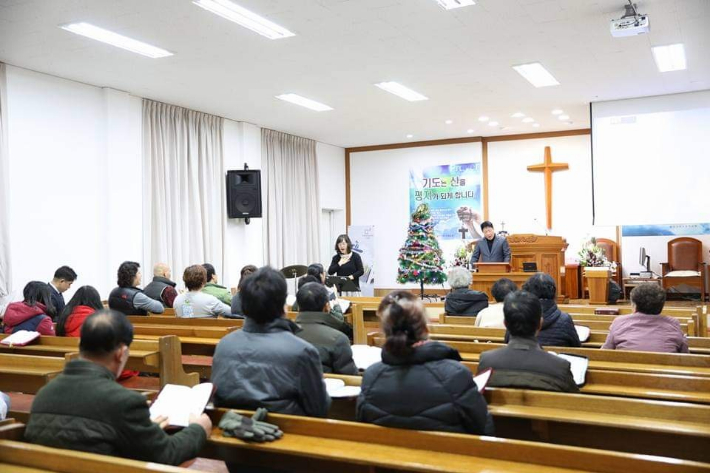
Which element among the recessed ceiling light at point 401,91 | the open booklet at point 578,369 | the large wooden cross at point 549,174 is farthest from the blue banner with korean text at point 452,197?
the open booklet at point 578,369

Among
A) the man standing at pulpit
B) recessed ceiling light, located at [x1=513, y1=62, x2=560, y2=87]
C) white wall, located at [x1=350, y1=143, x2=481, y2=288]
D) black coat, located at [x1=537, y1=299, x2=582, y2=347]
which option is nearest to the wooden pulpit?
the man standing at pulpit

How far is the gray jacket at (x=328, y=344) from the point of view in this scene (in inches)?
126

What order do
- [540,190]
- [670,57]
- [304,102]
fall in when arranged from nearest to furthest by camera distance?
[670,57] < [304,102] < [540,190]

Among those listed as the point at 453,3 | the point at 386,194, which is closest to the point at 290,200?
the point at 386,194

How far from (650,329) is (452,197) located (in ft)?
32.6

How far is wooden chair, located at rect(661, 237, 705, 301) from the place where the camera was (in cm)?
1098

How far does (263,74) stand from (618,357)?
247 inches

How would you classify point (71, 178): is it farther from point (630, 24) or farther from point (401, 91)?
point (630, 24)

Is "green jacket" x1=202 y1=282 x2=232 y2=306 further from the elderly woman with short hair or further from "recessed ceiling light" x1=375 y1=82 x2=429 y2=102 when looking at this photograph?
"recessed ceiling light" x1=375 y1=82 x2=429 y2=102

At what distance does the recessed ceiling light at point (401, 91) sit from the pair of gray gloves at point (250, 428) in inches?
293

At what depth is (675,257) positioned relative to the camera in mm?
11508

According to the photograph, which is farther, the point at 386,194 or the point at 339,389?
the point at 386,194

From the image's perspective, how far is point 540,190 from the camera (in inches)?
511

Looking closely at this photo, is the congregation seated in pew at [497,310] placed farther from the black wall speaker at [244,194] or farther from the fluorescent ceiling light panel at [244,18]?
the black wall speaker at [244,194]
